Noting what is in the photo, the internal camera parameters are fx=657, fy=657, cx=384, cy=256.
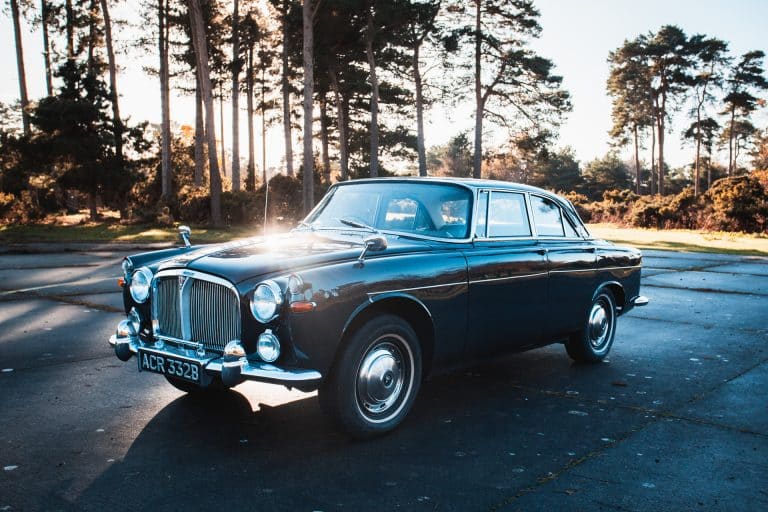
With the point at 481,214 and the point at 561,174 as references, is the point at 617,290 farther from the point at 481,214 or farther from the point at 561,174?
the point at 561,174

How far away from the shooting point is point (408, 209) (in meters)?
5.32

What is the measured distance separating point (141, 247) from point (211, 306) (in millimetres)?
16404

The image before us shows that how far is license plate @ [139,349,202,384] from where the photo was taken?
4.11 m

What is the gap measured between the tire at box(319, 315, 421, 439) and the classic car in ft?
0.03

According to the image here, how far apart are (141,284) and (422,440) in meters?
2.31

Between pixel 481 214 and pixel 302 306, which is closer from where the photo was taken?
pixel 302 306

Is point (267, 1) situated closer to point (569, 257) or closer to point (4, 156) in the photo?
point (4, 156)

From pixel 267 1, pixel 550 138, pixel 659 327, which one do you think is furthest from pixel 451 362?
pixel 550 138

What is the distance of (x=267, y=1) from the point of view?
112 feet

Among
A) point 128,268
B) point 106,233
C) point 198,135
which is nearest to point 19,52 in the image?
point 198,135

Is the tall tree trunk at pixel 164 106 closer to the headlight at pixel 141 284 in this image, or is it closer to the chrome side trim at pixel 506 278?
the headlight at pixel 141 284

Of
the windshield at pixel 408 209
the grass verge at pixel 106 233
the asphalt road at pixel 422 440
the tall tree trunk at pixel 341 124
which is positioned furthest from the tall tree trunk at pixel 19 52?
the windshield at pixel 408 209

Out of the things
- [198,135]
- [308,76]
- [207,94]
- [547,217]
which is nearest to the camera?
[547,217]

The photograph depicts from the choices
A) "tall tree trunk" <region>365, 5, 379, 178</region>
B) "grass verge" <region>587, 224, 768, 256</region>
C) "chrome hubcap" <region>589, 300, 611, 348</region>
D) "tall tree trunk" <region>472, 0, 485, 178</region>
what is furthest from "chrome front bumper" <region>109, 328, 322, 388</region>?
"tall tree trunk" <region>472, 0, 485, 178</region>
